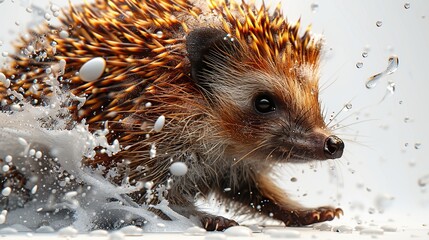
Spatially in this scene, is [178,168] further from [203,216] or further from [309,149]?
[309,149]

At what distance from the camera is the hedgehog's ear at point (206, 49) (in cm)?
265

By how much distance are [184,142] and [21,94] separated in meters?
0.67

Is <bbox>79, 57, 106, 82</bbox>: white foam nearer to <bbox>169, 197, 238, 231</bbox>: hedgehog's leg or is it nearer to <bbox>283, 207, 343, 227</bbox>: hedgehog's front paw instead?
<bbox>169, 197, 238, 231</bbox>: hedgehog's leg

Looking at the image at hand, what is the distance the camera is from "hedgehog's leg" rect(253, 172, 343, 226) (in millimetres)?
3041

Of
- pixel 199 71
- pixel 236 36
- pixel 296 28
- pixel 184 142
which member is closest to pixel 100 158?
pixel 184 142

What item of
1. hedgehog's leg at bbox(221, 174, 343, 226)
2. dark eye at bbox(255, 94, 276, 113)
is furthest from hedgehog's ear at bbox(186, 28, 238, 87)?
hedgehog's leg at bbox(221, 174, 343, 226)

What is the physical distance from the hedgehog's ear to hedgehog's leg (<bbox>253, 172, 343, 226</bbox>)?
659 mm

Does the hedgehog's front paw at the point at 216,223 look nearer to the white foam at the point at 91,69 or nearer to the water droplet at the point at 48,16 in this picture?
the white foam at the point at 91,69

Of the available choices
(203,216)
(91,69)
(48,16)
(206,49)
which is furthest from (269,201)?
(48,16)

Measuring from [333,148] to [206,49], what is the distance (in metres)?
0.63

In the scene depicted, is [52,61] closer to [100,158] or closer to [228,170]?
[100,158]

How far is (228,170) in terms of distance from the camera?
2959 mm

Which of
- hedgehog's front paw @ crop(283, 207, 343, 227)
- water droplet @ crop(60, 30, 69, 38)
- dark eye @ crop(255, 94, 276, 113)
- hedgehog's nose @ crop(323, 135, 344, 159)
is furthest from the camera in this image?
hedgehog's front paw @ crop(283, 207, 343, 227)

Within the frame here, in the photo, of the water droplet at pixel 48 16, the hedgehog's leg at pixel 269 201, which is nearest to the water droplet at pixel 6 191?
the water droplet at pixel 48 16
